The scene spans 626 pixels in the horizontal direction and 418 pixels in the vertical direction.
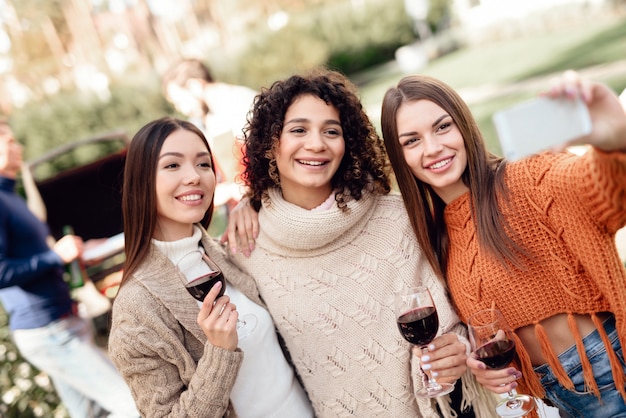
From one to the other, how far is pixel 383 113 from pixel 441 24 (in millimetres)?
25412

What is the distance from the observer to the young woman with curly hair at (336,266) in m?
2.42

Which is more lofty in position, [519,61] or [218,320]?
[218,320]

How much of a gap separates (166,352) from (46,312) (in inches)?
87.9

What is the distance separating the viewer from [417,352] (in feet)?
7.07

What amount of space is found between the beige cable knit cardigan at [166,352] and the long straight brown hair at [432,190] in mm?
988

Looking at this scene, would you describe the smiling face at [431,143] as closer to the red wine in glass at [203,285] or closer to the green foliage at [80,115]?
the red wine in glass at [203,285]

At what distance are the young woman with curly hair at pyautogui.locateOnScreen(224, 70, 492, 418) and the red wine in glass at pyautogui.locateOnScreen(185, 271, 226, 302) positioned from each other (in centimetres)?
47

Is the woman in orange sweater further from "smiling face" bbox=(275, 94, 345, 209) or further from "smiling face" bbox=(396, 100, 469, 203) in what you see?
"smiling face" bbox=(275, 94, 345, 209)

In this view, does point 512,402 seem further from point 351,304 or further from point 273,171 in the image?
point 273,171

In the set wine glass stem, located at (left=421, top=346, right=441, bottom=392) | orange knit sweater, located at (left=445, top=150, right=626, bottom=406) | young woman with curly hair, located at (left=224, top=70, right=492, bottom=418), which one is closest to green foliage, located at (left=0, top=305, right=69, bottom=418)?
young woman with curly hair, located at (left=224, top=70, right=492, bottom=418)

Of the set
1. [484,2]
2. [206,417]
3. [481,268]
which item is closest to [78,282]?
[206,417]

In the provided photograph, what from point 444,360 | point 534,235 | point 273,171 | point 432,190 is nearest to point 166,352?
point 273,171

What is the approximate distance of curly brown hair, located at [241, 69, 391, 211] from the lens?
101 inches

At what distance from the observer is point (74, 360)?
156 inches
